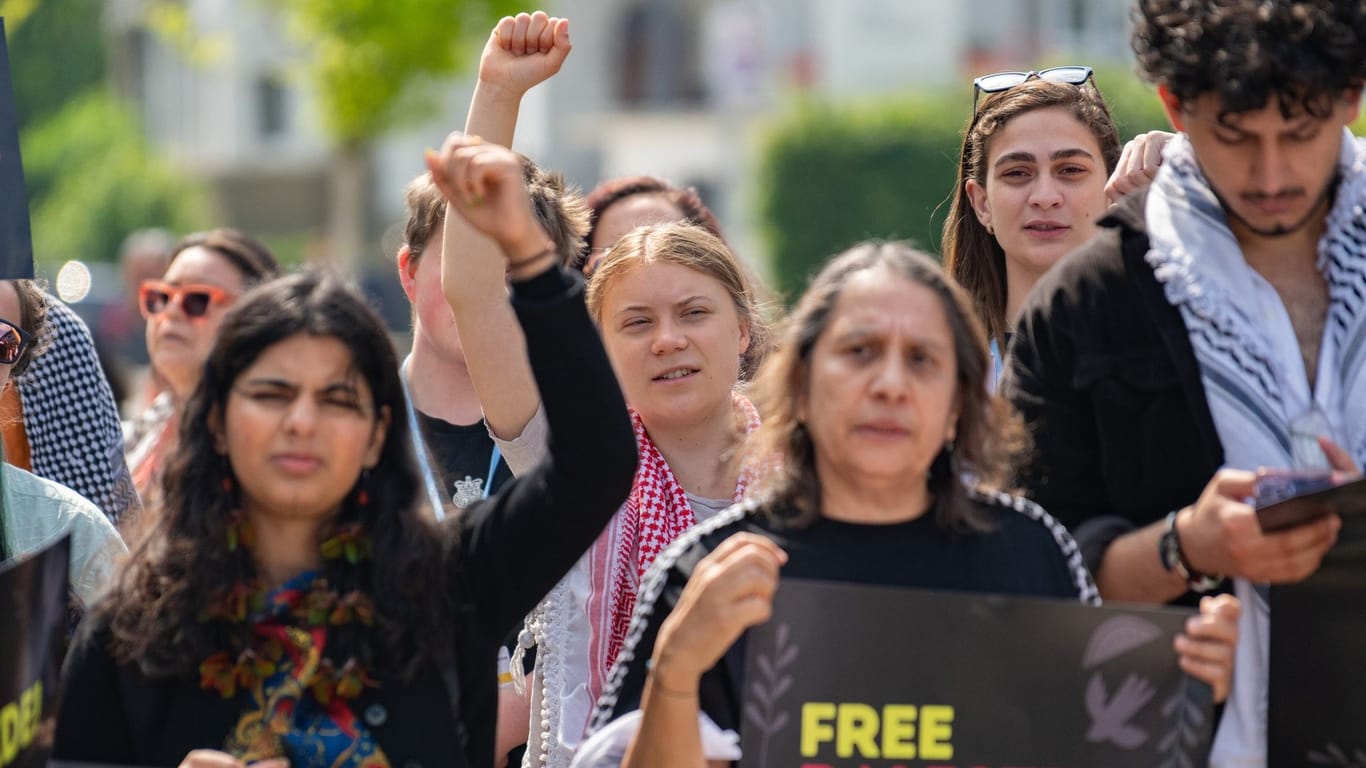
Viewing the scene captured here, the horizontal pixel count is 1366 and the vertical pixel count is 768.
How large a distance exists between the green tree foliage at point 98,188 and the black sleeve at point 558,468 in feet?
118

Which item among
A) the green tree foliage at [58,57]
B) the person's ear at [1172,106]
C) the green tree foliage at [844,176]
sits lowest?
the person's ear at [1172,106]

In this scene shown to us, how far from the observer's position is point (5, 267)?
12.1 feet

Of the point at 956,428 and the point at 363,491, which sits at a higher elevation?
the point at 956,428

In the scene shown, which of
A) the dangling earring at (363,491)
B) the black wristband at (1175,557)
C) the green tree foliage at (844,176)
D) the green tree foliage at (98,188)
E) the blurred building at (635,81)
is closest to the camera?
the black wristband at (1175,557)

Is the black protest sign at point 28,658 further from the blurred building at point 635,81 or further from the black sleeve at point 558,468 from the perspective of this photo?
the blurred building at point 635,81

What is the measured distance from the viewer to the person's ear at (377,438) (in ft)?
10.1

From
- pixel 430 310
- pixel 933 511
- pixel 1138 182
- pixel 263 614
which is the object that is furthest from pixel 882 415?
pixel 430 310

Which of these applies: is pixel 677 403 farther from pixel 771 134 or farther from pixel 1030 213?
pixel 771 134

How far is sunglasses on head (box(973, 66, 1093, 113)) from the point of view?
4.65 meters

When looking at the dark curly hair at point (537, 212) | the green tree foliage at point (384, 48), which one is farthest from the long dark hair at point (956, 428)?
the green tree foliage at point (384, 48)

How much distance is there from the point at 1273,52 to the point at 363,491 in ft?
4.64

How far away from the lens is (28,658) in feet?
9.75

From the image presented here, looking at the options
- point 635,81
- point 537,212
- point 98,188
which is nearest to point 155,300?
point 537,212

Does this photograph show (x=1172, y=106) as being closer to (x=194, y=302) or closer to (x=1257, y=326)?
(x=1257, y=326)
